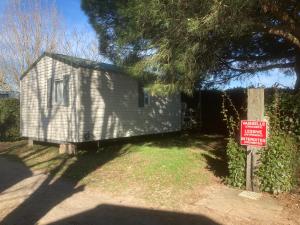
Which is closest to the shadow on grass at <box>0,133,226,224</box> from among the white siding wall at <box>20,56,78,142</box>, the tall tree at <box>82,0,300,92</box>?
the white siding wall at <box>20,56,78,142</box>

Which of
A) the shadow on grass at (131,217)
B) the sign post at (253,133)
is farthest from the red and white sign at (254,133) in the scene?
the shadow on grass at (131,217)

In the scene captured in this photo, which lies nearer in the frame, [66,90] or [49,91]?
[66,90]

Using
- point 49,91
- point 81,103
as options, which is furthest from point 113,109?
point 49,91

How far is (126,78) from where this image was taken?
557 inches

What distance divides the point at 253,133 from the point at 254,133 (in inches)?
0.8

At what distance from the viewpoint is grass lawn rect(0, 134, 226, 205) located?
7.47 meters

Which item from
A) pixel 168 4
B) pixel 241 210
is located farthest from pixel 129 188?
pixel 168 4

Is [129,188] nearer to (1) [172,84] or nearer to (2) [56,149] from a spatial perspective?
(1) [172,84]

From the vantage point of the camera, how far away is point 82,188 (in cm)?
770

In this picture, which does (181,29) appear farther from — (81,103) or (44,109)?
(44,109)

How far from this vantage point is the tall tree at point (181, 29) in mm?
6980

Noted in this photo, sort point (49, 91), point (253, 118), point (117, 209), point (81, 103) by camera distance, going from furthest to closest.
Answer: point (49, 91), point (81, 103), point (253, 118), point (117, 209)

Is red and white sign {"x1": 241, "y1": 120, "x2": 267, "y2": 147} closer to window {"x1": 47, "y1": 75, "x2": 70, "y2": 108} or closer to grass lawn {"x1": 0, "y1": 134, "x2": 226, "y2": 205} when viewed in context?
grass lawn {"x1": 0, "y1": 134, "x2": 226, "y2": 205}

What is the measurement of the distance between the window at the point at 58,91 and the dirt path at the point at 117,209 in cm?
543
